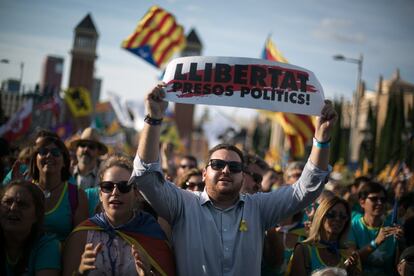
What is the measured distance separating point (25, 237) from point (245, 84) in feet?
6.02

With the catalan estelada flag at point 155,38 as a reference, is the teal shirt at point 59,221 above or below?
below

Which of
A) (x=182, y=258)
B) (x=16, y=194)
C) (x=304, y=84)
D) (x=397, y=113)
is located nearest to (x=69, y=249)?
(x=16, y=194)

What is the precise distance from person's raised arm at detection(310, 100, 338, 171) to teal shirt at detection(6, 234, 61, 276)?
5.97 feet

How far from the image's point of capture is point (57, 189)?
4.71 m

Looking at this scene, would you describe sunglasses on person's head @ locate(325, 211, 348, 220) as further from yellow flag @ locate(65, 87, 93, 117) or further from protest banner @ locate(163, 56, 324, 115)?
yellow flag @ locate(65, 87, 93, 117)

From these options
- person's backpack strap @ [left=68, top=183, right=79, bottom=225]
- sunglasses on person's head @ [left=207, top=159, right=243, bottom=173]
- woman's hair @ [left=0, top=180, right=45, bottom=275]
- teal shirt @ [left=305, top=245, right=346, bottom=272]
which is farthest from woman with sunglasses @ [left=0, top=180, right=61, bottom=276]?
teal shirt @ [left=305, top=245, right=346, bottom=272]

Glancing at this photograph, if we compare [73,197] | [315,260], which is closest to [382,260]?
[315,260]

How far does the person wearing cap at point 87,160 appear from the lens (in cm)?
676

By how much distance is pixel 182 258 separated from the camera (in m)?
3.70

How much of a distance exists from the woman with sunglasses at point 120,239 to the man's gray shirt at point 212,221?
0.14 metres

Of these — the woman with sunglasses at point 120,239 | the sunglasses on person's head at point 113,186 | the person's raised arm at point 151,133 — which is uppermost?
the person's raised arm at point 151,133

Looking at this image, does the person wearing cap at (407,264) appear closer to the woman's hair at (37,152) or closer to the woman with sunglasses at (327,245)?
the woman with sunglasses at (327,245)

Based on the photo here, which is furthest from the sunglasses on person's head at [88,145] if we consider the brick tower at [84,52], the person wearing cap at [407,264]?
the brick tower at [84,52]

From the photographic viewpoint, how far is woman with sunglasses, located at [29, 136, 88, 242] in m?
4.33
